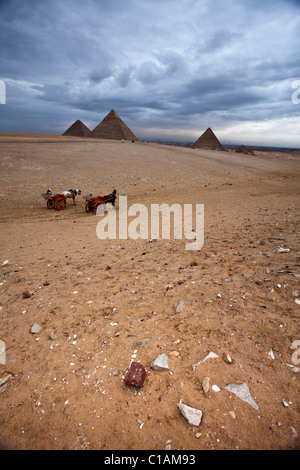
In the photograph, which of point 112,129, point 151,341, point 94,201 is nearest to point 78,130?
point 112,129

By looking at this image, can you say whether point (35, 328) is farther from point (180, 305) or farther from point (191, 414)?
point (191, 414)

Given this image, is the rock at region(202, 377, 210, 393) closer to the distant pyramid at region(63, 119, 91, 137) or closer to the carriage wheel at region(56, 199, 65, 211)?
the carriage wheel at region(56, 199, 65, 211)

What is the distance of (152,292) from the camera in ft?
11.3

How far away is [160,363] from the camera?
7.29 feet

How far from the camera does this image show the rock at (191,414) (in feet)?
5.70

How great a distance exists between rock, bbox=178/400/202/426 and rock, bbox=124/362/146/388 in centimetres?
41

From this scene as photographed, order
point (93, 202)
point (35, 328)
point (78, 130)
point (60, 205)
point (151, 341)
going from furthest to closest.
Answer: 1. point (78, 130)
2. point (60, 205)
3. point (93, 202)
4. point (35, 328)
5. point (151, 341)

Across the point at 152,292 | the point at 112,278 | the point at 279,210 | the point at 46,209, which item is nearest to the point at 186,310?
the point at 152,292

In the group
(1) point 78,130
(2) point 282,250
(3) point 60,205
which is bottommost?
(2) point 282,250

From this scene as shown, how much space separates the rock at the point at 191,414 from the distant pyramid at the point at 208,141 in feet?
210

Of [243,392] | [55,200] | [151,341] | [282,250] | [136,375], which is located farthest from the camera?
[55,200]

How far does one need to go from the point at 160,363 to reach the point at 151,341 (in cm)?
33

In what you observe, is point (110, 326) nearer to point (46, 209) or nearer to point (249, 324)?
point (249, 324)

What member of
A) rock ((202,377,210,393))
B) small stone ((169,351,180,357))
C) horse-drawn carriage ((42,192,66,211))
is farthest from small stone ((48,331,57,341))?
horse-drawn carriage ((42,192,66,211))
